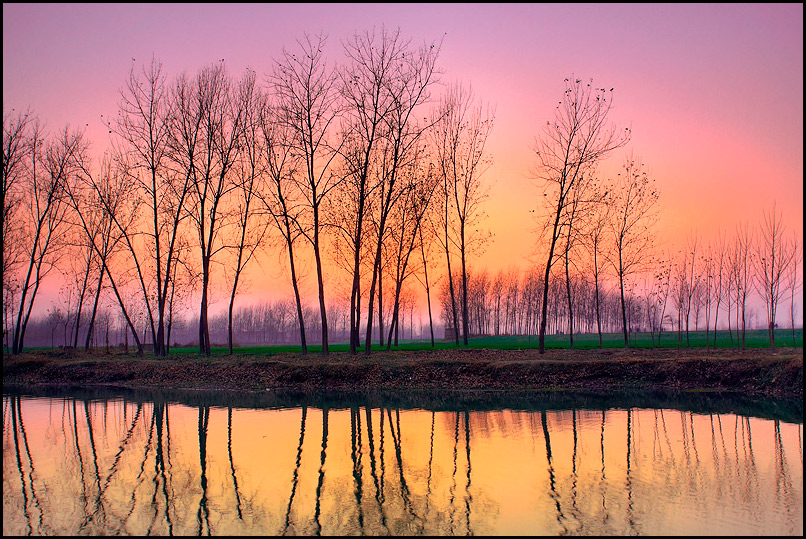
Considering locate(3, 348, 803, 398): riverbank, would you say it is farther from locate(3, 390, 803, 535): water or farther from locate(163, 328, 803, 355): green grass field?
locate(163, 328, 803, 355): green grass field

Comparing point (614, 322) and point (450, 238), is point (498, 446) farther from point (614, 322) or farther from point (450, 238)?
point (614, 322)

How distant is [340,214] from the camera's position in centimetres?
3781

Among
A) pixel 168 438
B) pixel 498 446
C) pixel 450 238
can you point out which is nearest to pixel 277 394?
pixel 168 438

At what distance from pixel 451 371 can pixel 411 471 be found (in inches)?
682

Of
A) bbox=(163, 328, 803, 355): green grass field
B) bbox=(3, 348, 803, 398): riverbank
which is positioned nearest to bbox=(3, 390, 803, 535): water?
bbox=(3, 348, 803, 398): riverbank

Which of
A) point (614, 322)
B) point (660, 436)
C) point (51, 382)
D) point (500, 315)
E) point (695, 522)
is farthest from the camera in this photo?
point (500, 315)

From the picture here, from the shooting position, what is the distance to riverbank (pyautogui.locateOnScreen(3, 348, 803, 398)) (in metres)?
24.8

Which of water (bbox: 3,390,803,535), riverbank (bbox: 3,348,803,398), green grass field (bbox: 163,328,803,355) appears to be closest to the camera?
water (bbox: 3,390,803,535)

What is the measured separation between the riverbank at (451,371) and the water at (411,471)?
5.25 m

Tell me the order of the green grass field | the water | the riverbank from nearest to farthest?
the water
the riverbank
the green grass field

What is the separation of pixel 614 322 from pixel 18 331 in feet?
295

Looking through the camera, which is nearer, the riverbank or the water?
the water

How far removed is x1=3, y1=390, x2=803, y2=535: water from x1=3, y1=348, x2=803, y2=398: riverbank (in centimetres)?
525

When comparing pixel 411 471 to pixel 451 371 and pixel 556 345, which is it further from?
pixel 556 345
